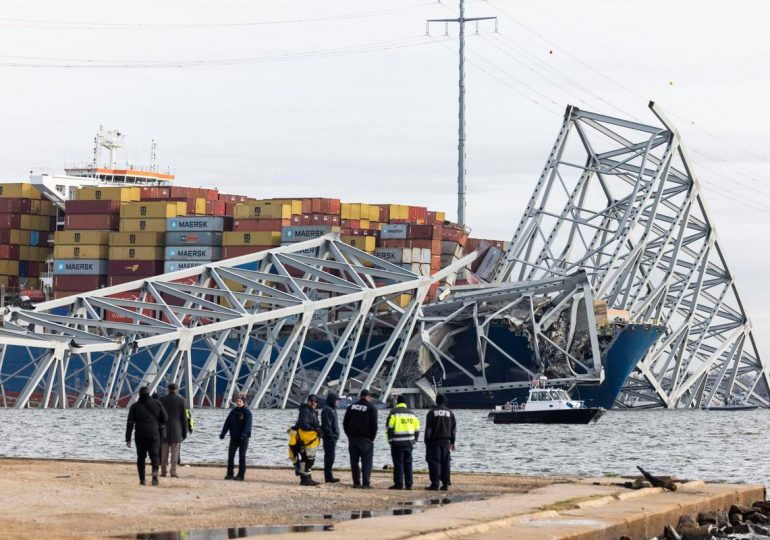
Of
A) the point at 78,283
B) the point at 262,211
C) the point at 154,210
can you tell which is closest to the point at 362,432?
the point at 262,211

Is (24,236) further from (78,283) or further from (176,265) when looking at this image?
(176,265)

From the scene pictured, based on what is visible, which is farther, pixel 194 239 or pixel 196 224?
pixel 196 224

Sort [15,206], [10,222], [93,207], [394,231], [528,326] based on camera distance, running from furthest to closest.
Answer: [15,206]
[10,222]
[93,207]
[394,231]
[528,326]

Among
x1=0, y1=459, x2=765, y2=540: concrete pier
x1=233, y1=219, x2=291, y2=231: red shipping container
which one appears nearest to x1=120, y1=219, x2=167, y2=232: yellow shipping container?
x1=233, y1=219, x2=291, y2=231: red shipping container

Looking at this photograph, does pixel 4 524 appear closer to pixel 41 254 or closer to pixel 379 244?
pixel 379 244

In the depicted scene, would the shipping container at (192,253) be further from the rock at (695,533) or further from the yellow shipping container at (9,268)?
the rock at (695,533)

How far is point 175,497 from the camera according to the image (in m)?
19.3

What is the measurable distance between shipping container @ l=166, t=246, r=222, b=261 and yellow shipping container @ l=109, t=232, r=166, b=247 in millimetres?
1070

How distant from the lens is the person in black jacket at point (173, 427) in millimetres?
22859

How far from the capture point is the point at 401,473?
21.8 metres

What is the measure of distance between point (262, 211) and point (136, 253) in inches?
362

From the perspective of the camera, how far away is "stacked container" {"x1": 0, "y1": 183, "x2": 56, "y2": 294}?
107 metres

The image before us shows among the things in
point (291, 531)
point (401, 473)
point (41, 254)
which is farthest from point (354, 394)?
point (291, 531)

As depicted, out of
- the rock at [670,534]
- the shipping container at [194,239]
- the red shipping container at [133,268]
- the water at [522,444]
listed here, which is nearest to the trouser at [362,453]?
the rock at [670,534]
